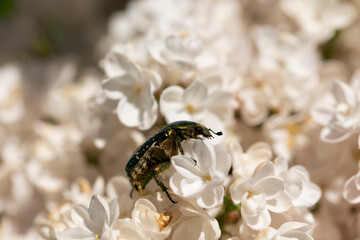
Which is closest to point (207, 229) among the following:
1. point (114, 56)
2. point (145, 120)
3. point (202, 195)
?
point (202, 195)

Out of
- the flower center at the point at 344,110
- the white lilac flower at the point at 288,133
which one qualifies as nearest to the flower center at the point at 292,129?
the white lilac flower at the point at 288,133

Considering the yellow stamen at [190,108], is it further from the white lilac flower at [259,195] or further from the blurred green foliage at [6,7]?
the blurred green foliage at [6,7]

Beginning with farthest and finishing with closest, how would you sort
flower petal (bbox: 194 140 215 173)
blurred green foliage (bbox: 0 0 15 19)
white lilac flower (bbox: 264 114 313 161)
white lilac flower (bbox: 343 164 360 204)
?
blurred green foliage (bbox: 0 0 15 19) < white lilac flower (bbox: 264 114 313 161) < white lilac flower (bbox: 343 164 360 204) < flower petal (bbox: 194 140 215 173)

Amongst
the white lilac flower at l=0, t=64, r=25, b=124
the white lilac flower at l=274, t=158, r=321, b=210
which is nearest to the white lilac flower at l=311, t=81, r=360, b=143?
the white lilac flower at l=274, t=158, r=321, b=210

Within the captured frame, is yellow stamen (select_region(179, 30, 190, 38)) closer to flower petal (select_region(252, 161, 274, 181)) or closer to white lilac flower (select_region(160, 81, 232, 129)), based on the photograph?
white lilac flower (select_region(160, 81, 232, 129))

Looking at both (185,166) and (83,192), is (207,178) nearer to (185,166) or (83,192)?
(185,166)
